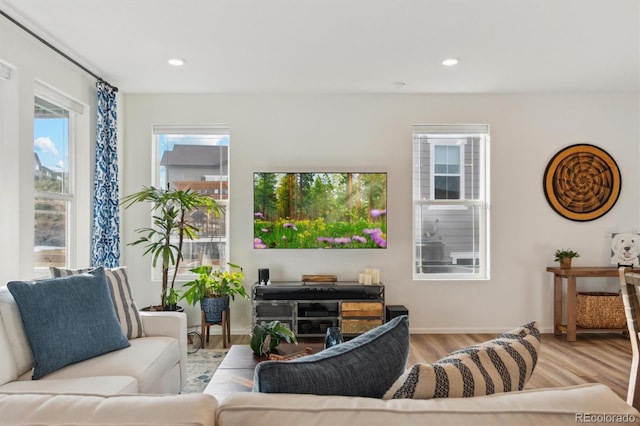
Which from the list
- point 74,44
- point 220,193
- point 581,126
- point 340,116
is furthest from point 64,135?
point 581,126

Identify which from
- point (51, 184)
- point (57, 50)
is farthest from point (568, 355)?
point (57, 50)

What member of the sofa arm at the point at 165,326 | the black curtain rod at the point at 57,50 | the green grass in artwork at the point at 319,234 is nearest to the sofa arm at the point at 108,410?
the sofa arm at the point at 165,326

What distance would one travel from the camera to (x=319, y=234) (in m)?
4.50

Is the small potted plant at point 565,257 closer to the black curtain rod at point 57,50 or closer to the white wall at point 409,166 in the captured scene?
the white wall at point 409,166

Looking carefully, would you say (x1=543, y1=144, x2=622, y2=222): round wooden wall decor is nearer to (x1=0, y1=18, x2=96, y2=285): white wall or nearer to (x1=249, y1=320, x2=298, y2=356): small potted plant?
(x1=249, y1=320, x2=298, y2=356): small potted plant

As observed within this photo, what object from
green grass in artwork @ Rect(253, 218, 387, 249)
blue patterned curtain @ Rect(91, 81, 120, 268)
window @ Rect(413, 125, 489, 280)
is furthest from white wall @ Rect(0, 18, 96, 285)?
window @ Rect(413, 125, 489, 280)

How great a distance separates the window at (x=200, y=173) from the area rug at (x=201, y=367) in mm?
1087

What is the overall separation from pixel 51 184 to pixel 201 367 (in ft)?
6.49

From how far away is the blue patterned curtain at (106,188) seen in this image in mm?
3951

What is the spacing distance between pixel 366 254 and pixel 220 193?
1.73 metres

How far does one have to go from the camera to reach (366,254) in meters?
4.68

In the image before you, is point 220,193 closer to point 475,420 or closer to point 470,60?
point 470,60

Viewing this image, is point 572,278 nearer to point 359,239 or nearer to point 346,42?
point 359,239

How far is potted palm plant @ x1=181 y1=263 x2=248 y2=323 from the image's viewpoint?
4.18 metres
